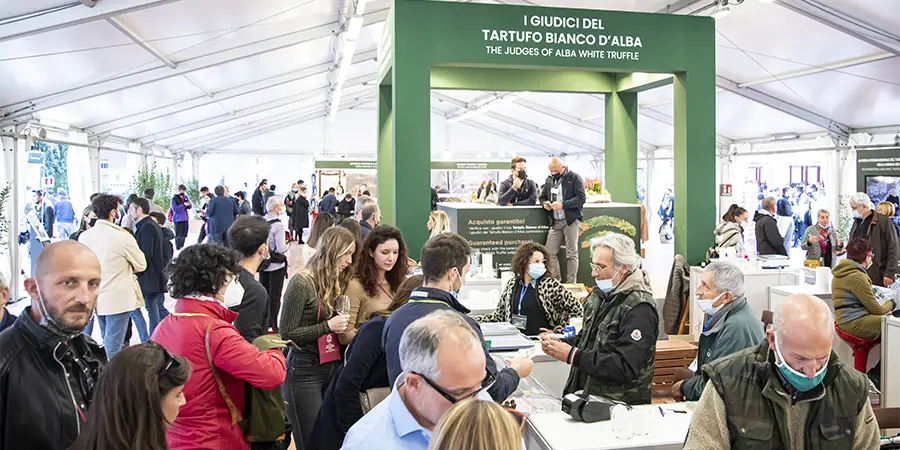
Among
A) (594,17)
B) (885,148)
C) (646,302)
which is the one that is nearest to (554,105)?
(885,148)

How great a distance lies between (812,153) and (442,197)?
805 cm

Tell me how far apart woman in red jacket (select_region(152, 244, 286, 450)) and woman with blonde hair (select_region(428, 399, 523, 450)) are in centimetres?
128

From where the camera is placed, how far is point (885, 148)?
1263 cm

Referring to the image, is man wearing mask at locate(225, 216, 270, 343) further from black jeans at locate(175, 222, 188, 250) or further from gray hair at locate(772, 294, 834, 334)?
black jeans at locate(175, 222, 188, 250)

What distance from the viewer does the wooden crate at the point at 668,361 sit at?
5465 mm

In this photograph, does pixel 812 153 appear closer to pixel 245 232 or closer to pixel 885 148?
pixel 885 148

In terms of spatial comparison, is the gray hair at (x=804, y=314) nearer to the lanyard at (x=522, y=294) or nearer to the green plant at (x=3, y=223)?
the lanyard at (x=522, y=294)

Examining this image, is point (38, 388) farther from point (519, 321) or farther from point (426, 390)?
point (519, 321)

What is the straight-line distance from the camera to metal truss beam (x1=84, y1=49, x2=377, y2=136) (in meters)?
13.2

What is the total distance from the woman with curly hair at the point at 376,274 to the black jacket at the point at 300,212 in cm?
1344

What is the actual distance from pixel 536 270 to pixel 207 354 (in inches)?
94.3

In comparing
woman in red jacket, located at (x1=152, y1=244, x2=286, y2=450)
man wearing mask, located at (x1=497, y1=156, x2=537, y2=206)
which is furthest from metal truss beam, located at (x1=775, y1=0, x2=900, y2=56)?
woman in red jacket, located at (x1=152, y1=244, x2=286, y2=450)

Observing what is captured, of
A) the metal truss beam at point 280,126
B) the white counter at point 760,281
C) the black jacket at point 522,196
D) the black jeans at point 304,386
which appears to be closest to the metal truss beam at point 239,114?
the metal truss beam at point 280,126

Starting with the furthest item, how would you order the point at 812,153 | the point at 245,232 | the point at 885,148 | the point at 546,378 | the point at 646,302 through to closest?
1. the point at 812,153
2. the point at 885,148
3. the point at 546,378
4. the point at 245,232
5. the point at 646,302
